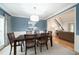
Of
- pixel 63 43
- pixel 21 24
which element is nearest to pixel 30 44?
pixel 21 24

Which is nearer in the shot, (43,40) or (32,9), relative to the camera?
(32,9)

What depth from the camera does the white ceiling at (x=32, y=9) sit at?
2.24 metres

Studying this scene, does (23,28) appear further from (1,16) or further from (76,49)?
(76,49)

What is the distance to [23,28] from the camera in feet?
7.88

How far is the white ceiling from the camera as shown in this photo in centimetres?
224

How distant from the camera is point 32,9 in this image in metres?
2.30

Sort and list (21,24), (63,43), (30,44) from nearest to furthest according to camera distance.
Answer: (21,24), (30,44), (63,43)

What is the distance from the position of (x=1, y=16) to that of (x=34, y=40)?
103 cm

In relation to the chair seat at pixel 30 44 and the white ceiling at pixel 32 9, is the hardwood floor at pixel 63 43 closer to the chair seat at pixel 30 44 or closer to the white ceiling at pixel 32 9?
the chair seat at pixel 30 44

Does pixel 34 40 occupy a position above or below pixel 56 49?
above

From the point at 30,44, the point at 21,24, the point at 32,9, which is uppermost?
the point at 32,9

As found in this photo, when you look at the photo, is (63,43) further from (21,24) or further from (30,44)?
(21,24)
